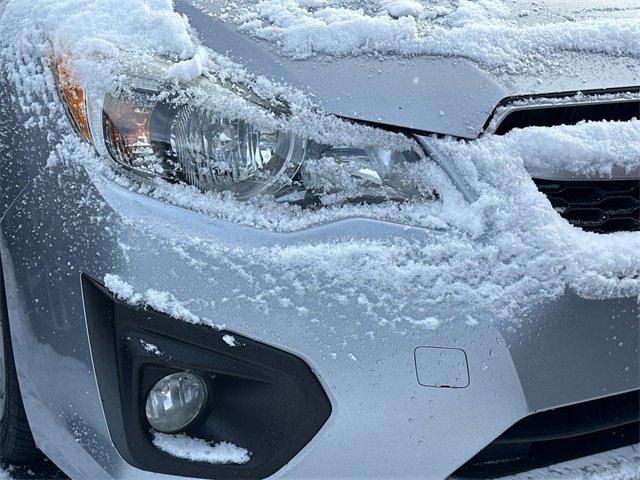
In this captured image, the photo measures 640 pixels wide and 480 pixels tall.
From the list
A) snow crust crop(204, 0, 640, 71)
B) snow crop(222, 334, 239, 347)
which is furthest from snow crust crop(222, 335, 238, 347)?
snow crust crop(204, 0, 640, 71)

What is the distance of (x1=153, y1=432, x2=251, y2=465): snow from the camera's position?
57.4 inches

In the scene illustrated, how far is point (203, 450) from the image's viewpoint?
147 cm

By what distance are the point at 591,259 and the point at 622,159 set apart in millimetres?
220

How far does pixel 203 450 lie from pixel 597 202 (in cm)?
89

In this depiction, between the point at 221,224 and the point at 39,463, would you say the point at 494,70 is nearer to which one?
the point at 221,224

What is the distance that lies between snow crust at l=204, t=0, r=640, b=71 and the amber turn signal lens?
1.07ft

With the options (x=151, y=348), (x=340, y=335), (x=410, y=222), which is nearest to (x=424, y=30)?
(x=410, y=222)

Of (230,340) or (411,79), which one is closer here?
(230,340)

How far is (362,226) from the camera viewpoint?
1.39 m

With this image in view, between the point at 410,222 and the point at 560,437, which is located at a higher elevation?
the point at 410,222

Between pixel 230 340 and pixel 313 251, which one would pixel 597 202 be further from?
pixel 230 340

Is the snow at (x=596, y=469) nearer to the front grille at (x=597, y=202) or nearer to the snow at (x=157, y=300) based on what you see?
the front grille at (x=597, y=202)

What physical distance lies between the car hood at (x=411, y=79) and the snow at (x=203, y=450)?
2.15 feet

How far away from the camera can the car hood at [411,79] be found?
146 cm
